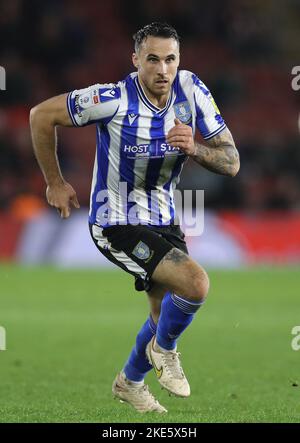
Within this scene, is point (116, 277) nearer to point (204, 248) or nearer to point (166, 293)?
point (204, 248)

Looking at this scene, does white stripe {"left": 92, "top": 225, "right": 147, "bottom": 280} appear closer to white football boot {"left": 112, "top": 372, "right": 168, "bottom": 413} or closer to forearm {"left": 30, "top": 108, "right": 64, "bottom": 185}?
forearm {"left": 30, "top": 108, "right": 64, "bottom": 185}

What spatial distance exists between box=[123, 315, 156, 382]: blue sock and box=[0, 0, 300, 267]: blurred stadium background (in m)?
10.6

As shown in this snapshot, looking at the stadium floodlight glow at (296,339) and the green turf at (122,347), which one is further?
the stadium floodlight glow at (296,339)

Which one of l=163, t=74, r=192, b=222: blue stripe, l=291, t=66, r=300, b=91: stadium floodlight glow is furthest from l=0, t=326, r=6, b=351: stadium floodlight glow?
l=291, t=66, r=300, b=91: stadium floodlight glow

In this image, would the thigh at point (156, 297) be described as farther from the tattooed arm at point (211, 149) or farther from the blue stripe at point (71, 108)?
the blue stripe at point (71, 108)

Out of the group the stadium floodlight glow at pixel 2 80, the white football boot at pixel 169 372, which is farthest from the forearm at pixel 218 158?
the stadium floodlight glow at pixel 2 80

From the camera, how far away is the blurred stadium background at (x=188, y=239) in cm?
711

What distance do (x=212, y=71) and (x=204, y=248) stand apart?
7.42 m

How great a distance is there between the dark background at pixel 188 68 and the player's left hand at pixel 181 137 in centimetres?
1362

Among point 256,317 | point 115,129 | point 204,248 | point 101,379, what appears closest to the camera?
point 115,129

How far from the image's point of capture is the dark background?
20.4 m
